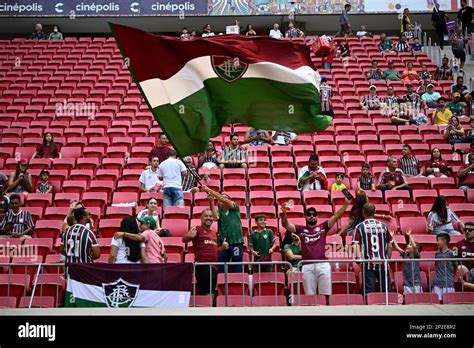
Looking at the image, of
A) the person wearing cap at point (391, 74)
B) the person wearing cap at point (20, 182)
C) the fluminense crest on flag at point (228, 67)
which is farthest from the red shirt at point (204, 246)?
the person wearing cap at point (391, 74)

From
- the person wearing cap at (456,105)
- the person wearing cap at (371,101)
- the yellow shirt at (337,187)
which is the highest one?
the person wearing cap at (371,101)

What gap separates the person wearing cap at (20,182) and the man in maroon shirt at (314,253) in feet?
20.1

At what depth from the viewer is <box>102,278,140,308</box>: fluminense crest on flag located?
32.3 ft

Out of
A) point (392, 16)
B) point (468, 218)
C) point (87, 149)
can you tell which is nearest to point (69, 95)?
point (87, 149)

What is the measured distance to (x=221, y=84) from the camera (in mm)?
9453

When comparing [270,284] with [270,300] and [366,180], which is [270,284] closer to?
[270,300]

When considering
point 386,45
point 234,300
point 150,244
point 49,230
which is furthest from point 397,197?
point 386,45

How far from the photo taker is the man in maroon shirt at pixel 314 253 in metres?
10.6

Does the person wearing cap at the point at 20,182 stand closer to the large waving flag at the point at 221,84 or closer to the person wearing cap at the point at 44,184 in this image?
the person wearing cap at the point at 44,184

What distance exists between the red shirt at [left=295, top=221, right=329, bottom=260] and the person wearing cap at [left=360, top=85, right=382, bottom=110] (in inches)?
378

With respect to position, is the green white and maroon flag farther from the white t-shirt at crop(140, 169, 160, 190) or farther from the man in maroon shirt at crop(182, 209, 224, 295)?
the white t-shirt at crop(140, 169, 160, 190)

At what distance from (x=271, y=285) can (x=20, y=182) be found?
6.61 m

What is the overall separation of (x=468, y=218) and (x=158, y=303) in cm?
636

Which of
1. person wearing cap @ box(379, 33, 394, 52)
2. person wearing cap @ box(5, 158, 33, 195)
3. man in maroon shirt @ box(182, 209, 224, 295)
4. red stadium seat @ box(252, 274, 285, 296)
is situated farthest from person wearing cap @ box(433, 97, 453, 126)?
person wearing cap @ box(5, 158, 33, 195)
